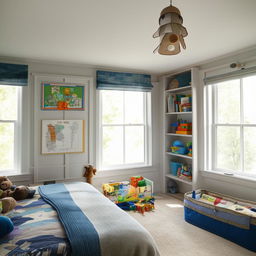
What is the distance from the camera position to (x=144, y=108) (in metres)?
4.51

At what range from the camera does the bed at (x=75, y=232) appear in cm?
145

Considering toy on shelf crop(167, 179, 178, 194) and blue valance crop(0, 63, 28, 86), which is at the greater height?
blue valance crop(0, 63, 28, 86)

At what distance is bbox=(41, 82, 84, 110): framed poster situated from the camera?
142 inches

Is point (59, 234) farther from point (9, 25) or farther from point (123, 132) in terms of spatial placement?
point (123, 132)

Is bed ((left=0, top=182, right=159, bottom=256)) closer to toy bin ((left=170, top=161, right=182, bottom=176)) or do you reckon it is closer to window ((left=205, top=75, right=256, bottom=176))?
window ((left=205, top=75, right=256, bottom=176))

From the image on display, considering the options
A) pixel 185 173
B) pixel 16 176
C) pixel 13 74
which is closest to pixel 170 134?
pixel 185 173

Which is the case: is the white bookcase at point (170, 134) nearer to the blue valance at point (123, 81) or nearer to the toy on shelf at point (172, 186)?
the toy on shelf at point (172, 186)

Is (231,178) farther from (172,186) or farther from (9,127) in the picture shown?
(9,127)

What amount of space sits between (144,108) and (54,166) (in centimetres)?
205

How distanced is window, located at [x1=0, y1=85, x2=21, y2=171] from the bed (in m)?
1.52

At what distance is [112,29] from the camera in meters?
2.35

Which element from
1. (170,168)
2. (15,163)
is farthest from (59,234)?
(170,168)

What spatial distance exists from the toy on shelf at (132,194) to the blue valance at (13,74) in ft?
6.95

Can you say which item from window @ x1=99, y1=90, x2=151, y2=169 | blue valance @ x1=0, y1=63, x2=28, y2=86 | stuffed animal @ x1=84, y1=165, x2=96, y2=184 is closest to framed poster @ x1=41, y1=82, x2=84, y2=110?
blue valance @ x1=0, y1=63, x2=28, y2=86
